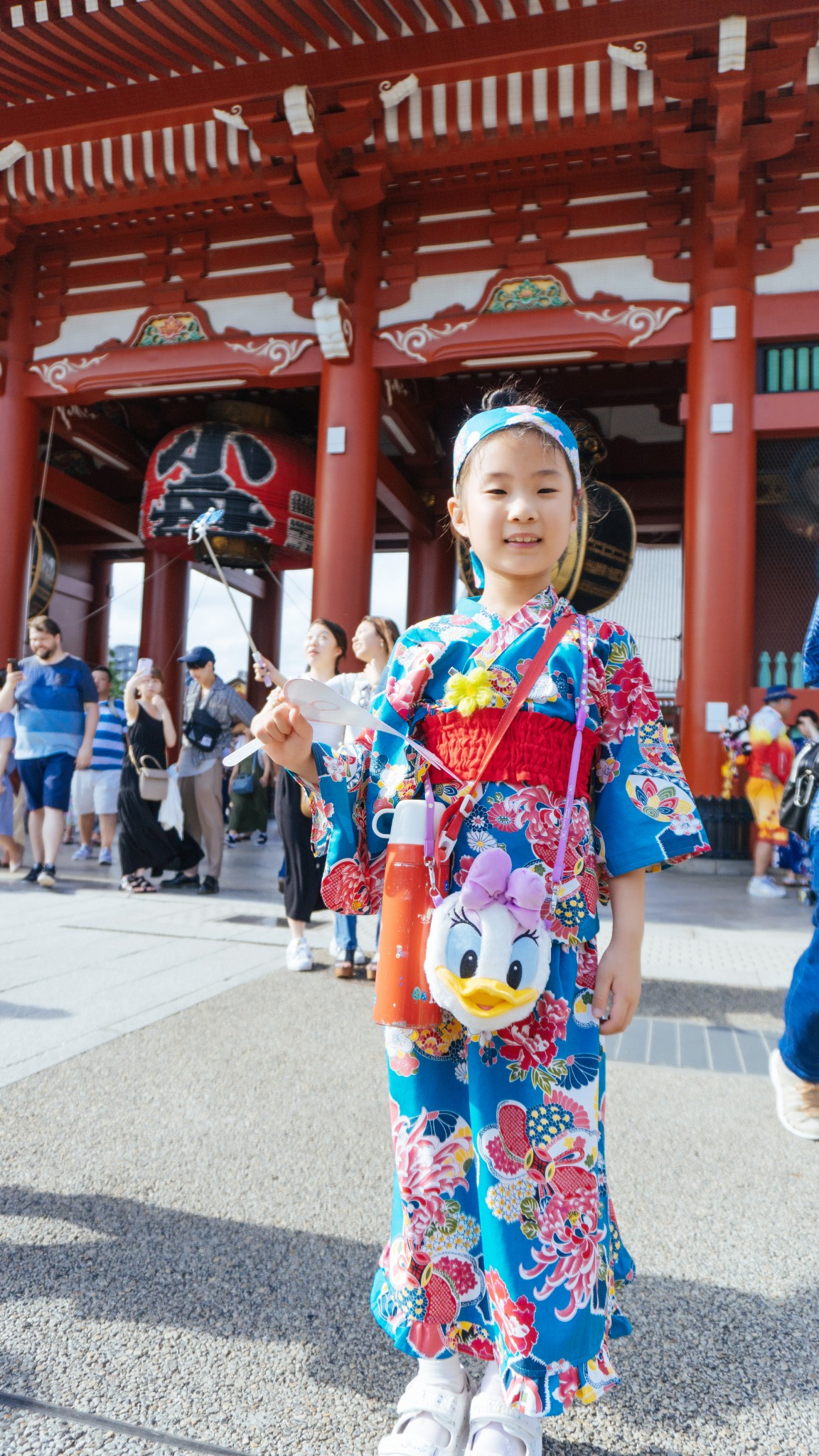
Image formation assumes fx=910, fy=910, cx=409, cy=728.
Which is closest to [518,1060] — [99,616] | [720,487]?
[720,487]

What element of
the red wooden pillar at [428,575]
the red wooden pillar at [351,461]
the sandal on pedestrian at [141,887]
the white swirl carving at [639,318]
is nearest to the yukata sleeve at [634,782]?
the sandal on pedestrian at [141,887]

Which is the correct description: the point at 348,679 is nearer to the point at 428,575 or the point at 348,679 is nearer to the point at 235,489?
the point at 235,489

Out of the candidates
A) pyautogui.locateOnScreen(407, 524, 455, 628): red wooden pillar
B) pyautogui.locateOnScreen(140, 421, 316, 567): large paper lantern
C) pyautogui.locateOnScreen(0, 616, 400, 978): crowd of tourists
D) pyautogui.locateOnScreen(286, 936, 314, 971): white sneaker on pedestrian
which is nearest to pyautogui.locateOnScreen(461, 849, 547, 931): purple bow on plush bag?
pyautogui.locateOnScreen(286, 936, 314, 971): white sneaker on pedestrian

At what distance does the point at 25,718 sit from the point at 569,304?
17.5 ft

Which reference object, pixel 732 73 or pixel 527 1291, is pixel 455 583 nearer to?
pixel 732 73

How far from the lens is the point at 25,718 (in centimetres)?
579

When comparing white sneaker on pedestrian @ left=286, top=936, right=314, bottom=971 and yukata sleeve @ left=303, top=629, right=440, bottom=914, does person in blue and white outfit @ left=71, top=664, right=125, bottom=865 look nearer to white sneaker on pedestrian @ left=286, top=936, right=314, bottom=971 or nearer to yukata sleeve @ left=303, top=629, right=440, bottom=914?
white sneaker on pedestrian @ left=286, top=936, right=314, bottom=971

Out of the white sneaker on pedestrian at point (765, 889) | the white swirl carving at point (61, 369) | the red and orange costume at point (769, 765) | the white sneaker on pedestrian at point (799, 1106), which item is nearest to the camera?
the white sneaker on pedestrian at point (799, 1106)

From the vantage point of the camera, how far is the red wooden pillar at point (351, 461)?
7.89m

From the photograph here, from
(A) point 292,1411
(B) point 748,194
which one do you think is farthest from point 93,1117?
(B) point 748,194

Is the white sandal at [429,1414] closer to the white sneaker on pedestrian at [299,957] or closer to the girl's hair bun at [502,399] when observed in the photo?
the girl's hair bun at [502,399]

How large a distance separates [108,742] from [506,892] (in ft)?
21.8

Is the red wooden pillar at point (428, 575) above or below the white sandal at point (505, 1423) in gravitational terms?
above

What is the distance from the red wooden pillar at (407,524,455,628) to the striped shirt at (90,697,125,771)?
17.2 ft
